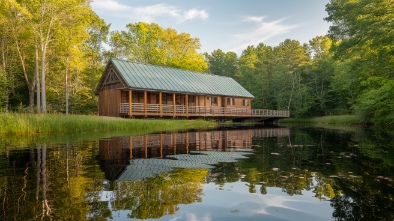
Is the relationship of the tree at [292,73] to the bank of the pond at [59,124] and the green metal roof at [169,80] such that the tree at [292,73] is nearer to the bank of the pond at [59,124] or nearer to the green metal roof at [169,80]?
the green metal roof at [169,80]

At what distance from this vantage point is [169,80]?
33281 millimetres

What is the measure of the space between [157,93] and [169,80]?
2.22 meters

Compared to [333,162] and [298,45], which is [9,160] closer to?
[333,162]

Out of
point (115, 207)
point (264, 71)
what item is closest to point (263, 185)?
point (115, 207)

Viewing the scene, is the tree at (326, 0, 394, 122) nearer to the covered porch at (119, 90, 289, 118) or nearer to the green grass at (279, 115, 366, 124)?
the green grass at (279, 115, 366, 124)

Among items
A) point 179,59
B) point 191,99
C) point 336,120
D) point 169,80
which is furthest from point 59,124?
point 336,120

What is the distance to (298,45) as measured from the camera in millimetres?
61219

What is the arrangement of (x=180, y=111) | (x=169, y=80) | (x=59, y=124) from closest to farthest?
(x=59, y=124) < (x=169, y=80) < (x=180, y=111)

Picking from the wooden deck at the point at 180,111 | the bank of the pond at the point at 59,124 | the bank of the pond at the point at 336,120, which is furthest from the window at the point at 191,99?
the bank of the pond at the point at 336,120

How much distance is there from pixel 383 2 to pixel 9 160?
1007 inches

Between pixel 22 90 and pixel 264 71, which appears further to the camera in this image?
pixel 264 71

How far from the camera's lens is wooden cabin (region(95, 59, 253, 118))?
29312mm

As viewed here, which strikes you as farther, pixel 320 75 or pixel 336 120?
pixel 320 75

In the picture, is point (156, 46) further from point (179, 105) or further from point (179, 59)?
point (179, 105)
